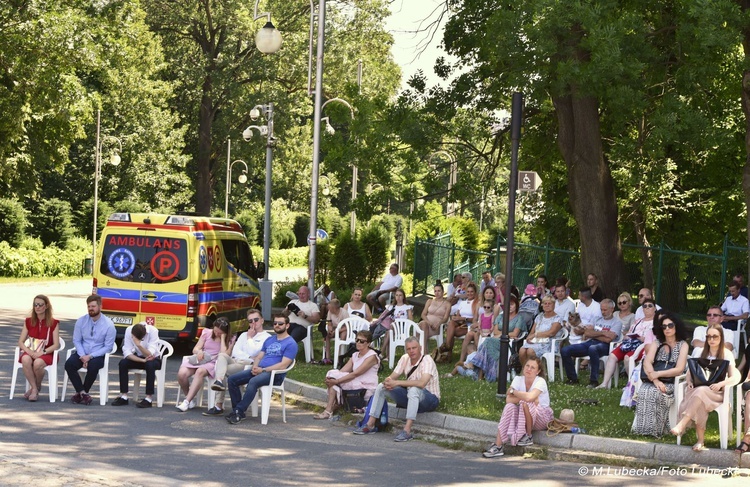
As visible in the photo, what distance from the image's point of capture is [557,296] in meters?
16.9

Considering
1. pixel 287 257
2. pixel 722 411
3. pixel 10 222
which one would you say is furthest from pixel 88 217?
pixel 722 411

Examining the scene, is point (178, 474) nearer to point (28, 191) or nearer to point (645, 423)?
point (645, 423)

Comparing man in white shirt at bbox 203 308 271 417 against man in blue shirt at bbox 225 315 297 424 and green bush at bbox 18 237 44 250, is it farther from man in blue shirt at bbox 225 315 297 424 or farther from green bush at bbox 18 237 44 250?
green bush at bbox 18 237 44 250

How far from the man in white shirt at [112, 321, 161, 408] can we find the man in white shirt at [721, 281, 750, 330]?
364 inches

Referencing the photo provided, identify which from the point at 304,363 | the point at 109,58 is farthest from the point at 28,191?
the point at 304,363

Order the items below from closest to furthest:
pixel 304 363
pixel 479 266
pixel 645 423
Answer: pixel 645 423 → pixel 304 363 → pixel 479 266

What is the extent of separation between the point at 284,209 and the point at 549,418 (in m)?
64.5

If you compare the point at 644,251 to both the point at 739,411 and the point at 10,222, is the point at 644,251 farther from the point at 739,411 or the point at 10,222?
the point at 10,222

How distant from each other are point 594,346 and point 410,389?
4.07m

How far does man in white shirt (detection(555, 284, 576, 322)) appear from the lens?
16578 millimetres

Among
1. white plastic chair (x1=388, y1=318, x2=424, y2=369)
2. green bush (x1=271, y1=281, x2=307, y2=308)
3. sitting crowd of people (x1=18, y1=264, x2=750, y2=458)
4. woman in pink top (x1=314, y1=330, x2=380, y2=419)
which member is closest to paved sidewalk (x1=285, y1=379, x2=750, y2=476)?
sitting crowd of people (x1=18, y1=264, x2=750, y2=458)

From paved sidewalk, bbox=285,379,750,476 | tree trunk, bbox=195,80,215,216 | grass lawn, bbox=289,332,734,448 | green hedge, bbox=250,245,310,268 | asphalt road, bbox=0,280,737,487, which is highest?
tree trunk, bbox=195,80,215,216

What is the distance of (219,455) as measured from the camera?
414 inches

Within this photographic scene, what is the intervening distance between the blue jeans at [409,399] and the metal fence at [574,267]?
12989mm
